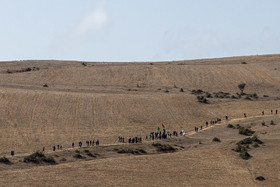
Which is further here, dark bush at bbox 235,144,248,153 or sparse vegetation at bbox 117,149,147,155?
dark bush at bbox 235,144,248,153

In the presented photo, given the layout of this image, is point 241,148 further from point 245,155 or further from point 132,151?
point 132,151

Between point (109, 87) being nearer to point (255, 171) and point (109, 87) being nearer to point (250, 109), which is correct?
point (250, 109)

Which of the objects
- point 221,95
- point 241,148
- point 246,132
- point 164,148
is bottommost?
point 241,148

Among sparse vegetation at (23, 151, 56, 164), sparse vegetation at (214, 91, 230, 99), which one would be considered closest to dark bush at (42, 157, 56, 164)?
sparse vegetation at (23, 151, 56, 164)

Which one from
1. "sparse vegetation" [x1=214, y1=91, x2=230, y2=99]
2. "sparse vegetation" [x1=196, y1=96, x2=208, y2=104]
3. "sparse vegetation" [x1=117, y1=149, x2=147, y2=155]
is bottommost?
"sparse vegetation" [x1=117, y1=149, x2=147, y2=155]

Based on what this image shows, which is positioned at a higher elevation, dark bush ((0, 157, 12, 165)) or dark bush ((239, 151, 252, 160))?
dark bush ((0, 157, 12, 165))

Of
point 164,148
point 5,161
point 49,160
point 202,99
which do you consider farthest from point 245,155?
point 202,99

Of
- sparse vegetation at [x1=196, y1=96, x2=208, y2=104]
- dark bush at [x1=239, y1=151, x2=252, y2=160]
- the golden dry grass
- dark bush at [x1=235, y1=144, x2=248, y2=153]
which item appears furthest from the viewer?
sparse vegetation at [x1=196, y1=96, x2=208, y2=104]

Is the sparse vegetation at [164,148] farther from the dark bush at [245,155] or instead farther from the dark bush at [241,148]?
the dark bush at [245,155]

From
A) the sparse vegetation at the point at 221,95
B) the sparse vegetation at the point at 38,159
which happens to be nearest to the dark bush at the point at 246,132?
the sparse vegetation at the point at 221,95

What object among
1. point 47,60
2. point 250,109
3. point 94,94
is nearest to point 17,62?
point 47,60

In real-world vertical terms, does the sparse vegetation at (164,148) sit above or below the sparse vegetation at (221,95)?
below

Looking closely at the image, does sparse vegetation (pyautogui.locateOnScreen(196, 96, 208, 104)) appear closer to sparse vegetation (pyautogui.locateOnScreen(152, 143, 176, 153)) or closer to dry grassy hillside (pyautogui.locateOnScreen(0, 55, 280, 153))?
dry grassy hillside (pyautogui.locateOnScreen(0, 55, 280, 153))

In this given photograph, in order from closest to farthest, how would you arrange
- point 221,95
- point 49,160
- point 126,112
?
point 49,160 < point 126,112 < point 221,95
